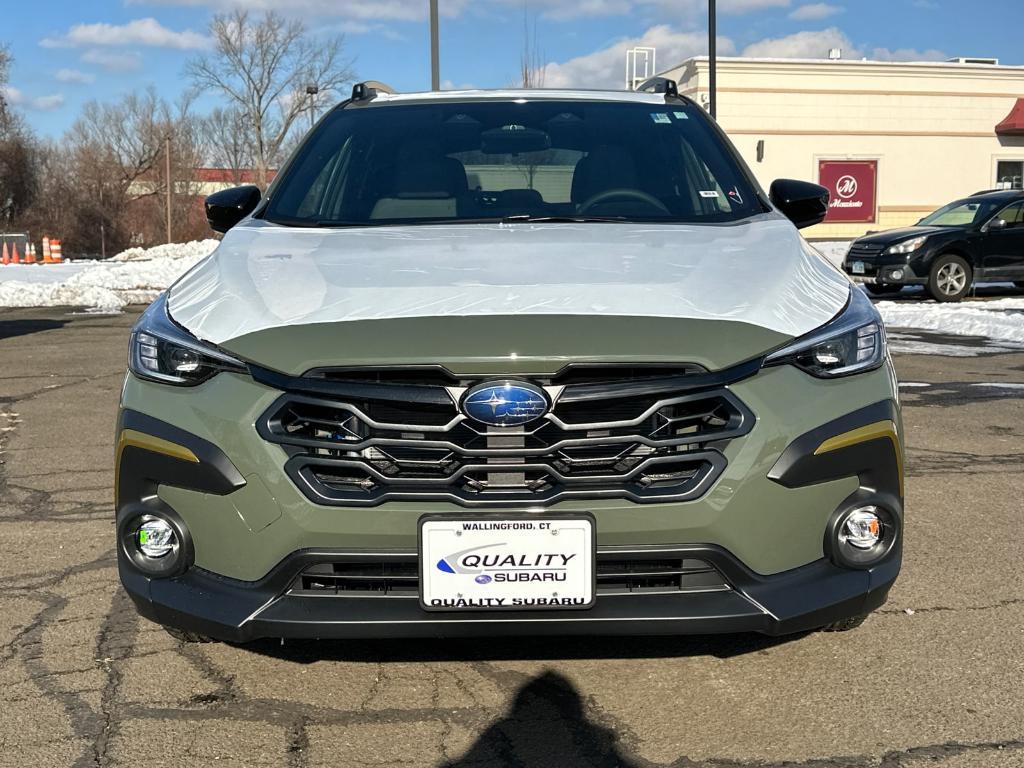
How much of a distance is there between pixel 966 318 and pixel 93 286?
13.2 m

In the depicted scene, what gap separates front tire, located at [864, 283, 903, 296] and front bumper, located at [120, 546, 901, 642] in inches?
580

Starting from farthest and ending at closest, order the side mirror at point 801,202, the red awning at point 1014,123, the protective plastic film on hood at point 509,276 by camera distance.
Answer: the red awning at point 1014,123 < the side mirror at point 801,202 < the protective plastic film on hood at point 509,276

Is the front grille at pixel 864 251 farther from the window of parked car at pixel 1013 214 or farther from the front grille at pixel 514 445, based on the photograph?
the front grille at pixel 514 445

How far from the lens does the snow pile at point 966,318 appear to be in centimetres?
1202

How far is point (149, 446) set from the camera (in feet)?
8.78

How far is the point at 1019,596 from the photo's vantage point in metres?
3.66

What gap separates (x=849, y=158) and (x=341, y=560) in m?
36.1

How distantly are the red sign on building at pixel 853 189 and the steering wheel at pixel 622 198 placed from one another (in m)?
33.6

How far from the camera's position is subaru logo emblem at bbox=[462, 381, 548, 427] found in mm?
2529

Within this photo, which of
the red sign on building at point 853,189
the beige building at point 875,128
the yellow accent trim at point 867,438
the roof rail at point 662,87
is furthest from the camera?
the red sign on building at point 853,189

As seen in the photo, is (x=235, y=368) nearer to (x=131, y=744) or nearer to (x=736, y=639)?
(x=131, y=744)

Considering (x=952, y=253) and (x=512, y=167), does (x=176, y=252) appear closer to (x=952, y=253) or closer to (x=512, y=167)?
(x=952, y=253)

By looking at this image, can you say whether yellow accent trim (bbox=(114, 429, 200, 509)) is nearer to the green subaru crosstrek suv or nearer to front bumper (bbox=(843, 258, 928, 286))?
the green subaru crosstrek suv

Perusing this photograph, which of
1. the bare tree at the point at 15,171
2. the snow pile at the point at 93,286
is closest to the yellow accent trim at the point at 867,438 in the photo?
the snow pile at the point at 93,286
